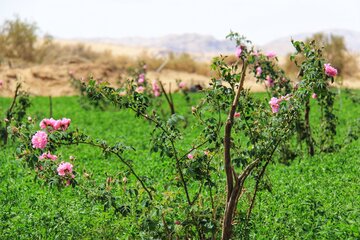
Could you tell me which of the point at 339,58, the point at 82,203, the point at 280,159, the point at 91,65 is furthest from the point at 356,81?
the point at 82,203

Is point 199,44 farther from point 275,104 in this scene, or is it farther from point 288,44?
point 275,104

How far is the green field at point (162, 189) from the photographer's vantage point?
19.1 ft

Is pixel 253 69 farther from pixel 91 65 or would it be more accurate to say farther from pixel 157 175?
pixel 91 65

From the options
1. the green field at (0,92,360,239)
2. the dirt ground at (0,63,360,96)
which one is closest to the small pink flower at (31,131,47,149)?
the green field at (0,92,360,239)

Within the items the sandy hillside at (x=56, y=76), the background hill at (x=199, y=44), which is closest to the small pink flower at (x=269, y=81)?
the sandy hillside at (x=56, y=76)

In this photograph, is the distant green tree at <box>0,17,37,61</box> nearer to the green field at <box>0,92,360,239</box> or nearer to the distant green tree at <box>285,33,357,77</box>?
the distant green tree at <box>285,33,357,77</box>

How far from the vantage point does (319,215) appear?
6.01 meters

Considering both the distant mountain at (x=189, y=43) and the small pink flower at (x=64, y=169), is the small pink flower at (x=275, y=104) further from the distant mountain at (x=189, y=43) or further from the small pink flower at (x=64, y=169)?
the distant mountain at (x=189, y=43)

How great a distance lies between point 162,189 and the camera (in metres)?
7.92

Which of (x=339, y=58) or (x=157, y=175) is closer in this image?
(x=157, y=175)

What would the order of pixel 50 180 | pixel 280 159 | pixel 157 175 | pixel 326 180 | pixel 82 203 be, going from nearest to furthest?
pixel 50 180 → pixel 82 203 → pixel 326 180 → pixel 157 175 → pixel 280 159

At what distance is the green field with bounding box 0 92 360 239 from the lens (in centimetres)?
582

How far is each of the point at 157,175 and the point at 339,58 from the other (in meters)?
23.8

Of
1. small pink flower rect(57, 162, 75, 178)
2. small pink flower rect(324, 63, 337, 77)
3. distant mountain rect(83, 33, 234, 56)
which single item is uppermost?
small pink flower rect(324, 63, 337, 77)
